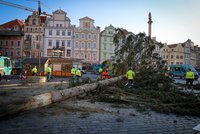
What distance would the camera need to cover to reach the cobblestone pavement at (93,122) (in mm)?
4262

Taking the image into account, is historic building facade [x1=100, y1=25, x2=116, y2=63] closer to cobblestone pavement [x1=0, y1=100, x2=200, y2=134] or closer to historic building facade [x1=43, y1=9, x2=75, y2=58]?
historic building facade [x1=43, y1=9, x2=75, y2=58]

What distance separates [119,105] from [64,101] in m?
2.50

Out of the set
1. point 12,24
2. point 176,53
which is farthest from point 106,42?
point 176,53

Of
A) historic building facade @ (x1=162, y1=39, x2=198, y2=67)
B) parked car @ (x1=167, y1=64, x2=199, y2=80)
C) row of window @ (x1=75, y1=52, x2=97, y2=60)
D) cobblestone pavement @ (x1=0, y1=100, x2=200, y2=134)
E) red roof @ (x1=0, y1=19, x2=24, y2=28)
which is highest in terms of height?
red roof @ (x1=0, y1=19, x2=24, y2=28)

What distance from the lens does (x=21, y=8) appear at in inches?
663

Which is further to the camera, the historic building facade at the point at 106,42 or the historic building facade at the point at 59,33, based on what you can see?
the historic building facade at the point at 106,42

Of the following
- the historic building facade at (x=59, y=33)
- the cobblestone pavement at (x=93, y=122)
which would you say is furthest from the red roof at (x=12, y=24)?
the cobblestone pavement at (x=93, y=122)

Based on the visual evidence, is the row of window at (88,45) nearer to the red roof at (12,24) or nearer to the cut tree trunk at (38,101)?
the red roof at (12,24)

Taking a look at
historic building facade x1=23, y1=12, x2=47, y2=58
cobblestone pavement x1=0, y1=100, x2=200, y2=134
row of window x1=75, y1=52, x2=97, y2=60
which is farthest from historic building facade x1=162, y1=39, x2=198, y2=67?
cobblestone pavement x1=0, y1=100, x2=200, y2=134

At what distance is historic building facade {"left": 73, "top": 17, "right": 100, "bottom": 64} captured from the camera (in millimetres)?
46875

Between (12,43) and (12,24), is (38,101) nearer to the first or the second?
(12,43)

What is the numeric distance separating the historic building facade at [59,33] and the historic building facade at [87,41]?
6.57 ft

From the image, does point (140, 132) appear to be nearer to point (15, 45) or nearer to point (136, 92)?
point (136, 92)

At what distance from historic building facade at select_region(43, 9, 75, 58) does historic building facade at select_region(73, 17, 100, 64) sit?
2.00 m
